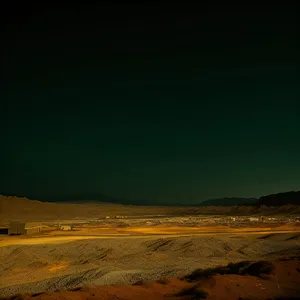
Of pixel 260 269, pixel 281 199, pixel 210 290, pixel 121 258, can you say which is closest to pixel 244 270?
pixel 260 269

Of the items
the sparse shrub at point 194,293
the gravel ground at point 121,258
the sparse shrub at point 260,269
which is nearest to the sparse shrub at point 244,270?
the sparse shrub at point 260,269

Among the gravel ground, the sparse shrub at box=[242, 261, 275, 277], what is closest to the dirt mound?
the sparse shrub at box=[242, 261, 275, 277]

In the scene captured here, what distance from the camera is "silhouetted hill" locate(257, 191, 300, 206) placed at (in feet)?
333

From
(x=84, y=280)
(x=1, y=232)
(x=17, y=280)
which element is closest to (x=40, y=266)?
(x=17, y=280)

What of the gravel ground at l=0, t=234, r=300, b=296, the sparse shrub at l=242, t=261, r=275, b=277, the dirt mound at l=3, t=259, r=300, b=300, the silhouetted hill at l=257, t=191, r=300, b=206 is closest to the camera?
the dirt mound at l=3, t=259, r=300, b=300

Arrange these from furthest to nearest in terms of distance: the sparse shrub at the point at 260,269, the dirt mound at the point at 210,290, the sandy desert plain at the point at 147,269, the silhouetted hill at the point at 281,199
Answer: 1. the silhouetted hill at the point at 281,199
2. the sparse shrub at the point at 260,269
3. the sandy desert plain at the point at 147,269
4. the dirt mound at the point at 210,290

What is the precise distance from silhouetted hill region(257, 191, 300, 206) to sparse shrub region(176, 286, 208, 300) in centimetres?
9384

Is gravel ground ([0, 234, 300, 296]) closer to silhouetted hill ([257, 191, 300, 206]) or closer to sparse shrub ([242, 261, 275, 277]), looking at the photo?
sparse shrub ([242, 261, 275, 277])

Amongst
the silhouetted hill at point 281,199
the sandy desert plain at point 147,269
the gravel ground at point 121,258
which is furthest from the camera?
the silhouetted hill at point 281,199

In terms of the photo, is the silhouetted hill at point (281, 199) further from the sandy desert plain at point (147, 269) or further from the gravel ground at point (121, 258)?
the gravel ground at point (121, 258)

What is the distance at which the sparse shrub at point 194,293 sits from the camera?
10648 millimetres

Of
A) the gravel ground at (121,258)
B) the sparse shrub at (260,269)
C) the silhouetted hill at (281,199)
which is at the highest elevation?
the silhouetted hill at (281,199)

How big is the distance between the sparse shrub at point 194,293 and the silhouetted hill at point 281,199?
93.8m

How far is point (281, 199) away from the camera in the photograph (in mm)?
105312
